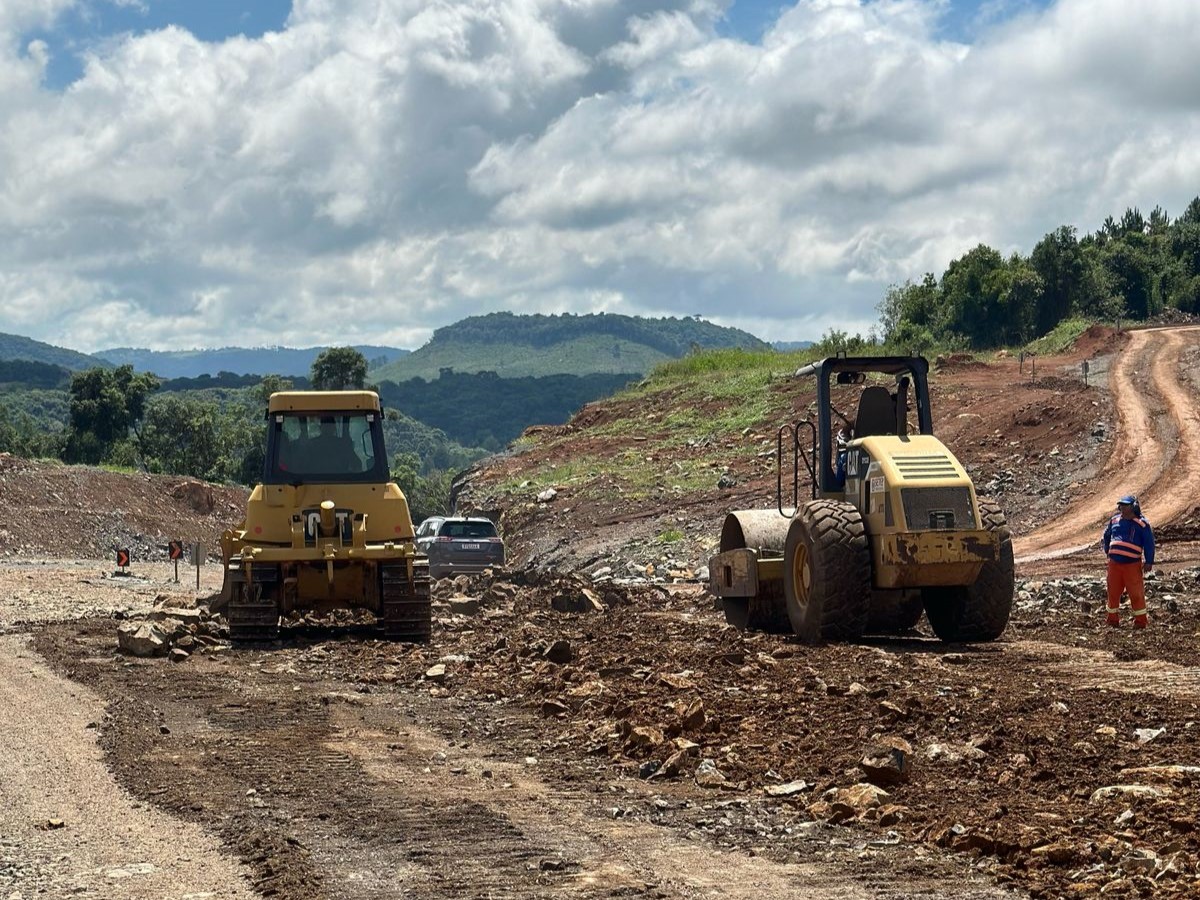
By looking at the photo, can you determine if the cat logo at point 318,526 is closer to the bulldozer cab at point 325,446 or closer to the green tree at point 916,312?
the bulldozer cab at point 325,446

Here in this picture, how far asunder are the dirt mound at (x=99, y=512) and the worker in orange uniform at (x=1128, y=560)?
134ft

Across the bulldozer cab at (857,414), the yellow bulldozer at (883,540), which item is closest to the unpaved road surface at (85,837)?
the yellow bulldozer at (883,540)

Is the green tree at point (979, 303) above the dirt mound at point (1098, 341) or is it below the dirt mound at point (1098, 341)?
above

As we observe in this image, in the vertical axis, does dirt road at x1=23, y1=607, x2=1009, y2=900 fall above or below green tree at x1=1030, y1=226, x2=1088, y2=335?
below

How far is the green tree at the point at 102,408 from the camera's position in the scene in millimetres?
78875

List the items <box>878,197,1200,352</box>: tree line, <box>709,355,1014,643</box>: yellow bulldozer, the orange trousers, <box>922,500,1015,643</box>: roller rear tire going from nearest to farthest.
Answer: <box>709,355,1014,643</box>: yellow bulldozer
<box>922,500,1015,643</box>: roller rear tire
the orange trousers
<box>878,197,1200,352</box>: tree line

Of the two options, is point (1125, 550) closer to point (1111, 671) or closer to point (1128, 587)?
point (1128, 587)

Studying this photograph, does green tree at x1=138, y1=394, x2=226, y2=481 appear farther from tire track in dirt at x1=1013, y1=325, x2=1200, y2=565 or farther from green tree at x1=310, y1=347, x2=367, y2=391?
tire track in dirt at x1=1013, y1=325, x2=1200, y2=565

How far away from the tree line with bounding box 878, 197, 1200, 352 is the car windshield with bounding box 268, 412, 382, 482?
4029 cm

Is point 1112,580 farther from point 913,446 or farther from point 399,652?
point 399,652

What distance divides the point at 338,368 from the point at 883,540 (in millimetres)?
71144

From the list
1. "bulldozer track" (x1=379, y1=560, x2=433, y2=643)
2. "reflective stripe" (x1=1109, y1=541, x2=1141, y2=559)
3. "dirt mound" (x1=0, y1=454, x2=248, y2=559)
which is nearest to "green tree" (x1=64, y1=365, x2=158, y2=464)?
"dirt mound" (x1=0, y1=454, x2=248, y2=559)

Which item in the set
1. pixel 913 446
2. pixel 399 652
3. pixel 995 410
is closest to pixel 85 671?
pixel 399 652

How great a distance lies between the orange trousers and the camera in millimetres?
16094
